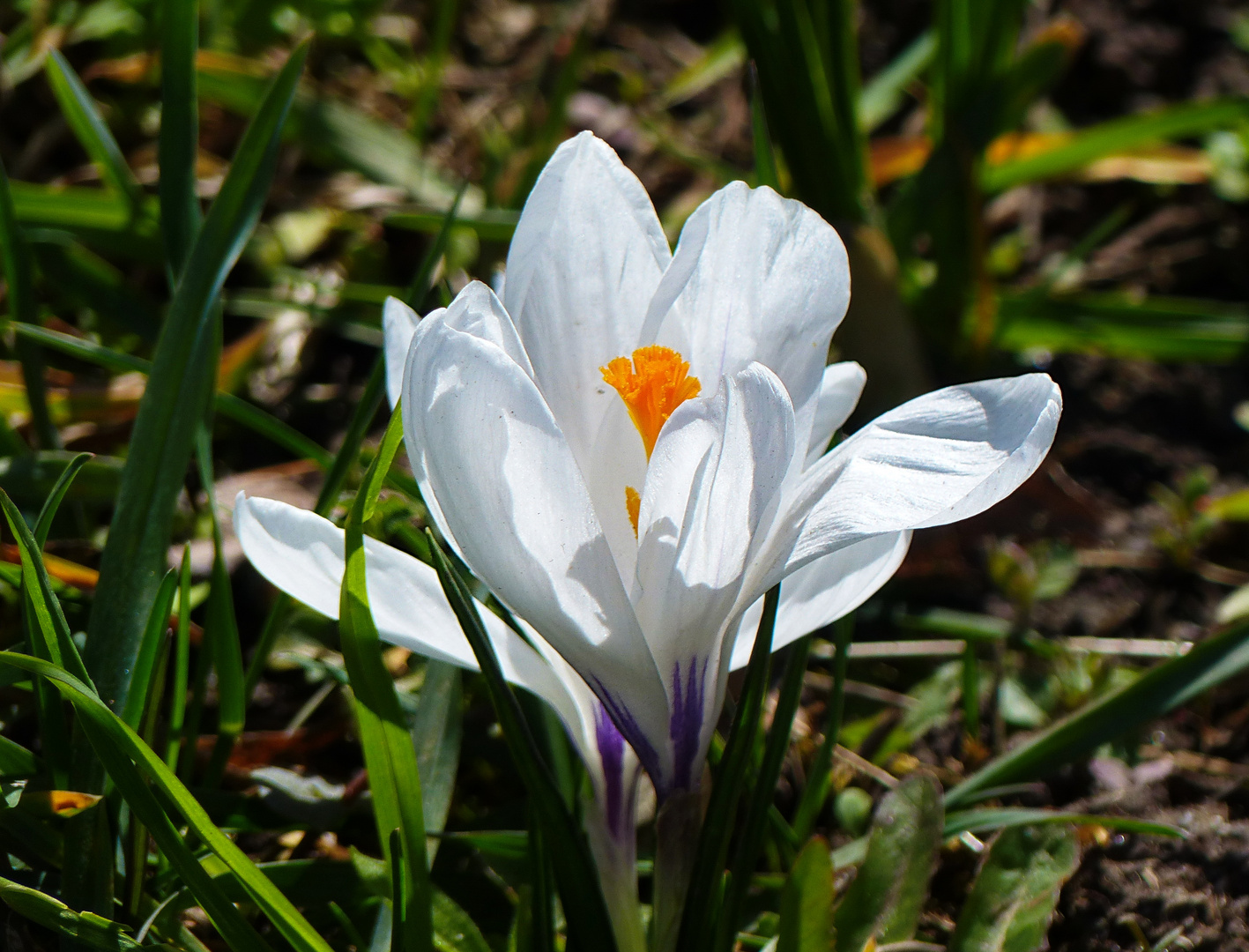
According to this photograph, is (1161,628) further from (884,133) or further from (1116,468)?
(884,133)

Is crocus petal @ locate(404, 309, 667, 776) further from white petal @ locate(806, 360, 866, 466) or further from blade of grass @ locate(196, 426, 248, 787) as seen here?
blade of grass @ locate(196, 426, 248, 787)

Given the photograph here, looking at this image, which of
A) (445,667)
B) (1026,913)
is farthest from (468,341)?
(1026,913)

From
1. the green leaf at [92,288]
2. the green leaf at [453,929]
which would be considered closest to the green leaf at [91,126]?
the green leaf at [92,288]

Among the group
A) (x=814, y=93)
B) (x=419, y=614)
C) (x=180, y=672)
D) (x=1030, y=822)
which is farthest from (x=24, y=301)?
(x=1030, y=822)

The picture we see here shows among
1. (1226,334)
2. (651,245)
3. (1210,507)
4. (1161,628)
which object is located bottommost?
(1161,628)

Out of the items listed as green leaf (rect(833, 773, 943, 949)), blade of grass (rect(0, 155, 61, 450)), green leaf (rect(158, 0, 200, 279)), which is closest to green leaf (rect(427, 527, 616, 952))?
green leaf (rect(833, 773, 943, 949))

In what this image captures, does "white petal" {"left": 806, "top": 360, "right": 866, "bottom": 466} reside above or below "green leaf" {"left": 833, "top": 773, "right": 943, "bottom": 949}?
above
